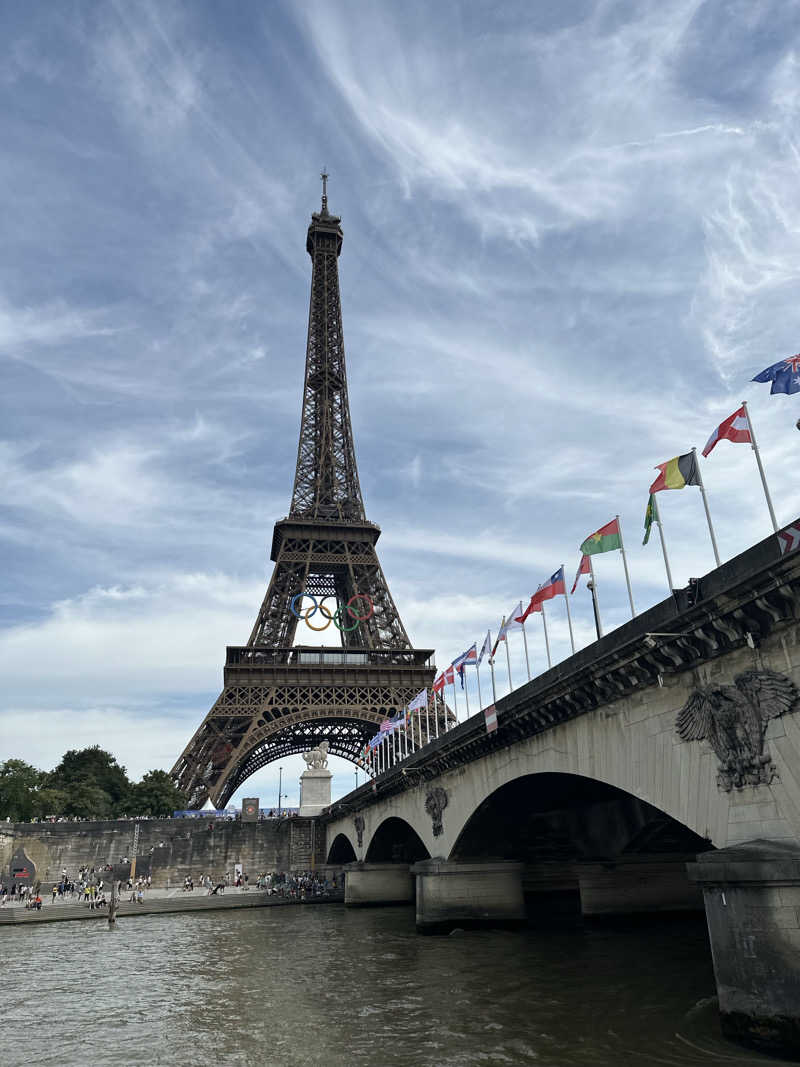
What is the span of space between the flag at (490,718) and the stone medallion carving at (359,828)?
3054 centimetres

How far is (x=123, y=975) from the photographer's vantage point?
967 inches

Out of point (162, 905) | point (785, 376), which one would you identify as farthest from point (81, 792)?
point (785, 376)

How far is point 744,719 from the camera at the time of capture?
1345cm

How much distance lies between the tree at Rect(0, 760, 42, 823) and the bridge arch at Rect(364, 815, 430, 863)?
178 ft

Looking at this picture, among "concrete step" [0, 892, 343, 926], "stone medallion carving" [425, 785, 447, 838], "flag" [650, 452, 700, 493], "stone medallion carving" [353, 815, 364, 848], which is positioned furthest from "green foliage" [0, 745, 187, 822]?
"flag" [650, 452, 700, 493]

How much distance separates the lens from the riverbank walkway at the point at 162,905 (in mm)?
49000

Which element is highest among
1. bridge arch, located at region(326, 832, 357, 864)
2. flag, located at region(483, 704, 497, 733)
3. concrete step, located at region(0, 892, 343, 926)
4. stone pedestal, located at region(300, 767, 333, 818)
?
stone pedestal, located at region(300, 767, 333, 818)

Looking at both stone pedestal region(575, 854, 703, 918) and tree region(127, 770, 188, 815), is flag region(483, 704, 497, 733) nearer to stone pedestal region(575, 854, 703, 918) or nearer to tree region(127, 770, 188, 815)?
stone pedestal region(575, 854, 703, 918)

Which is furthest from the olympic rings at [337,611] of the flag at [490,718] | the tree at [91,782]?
the flag at [490,718]

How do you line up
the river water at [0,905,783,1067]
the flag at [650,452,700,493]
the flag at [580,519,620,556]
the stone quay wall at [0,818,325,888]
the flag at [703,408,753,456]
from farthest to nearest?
the stone quay wall at [0,818,325,888], the flag at [580,519,620,556], the flag at [650,452,700,493], the flag at [703,408,753,456], the river water at [0,905,783,1067]

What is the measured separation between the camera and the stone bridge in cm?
1236

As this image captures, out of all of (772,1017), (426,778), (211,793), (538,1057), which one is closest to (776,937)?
(772,1017)

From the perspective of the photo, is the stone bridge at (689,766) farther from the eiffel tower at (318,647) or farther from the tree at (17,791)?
the tree at (17,791)

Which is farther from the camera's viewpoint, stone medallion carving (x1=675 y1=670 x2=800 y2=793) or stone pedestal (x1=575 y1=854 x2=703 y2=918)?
stone pedestal (x1=575 y1=854 x2=703 y2=918)
